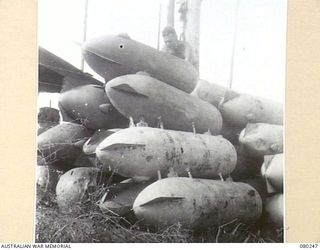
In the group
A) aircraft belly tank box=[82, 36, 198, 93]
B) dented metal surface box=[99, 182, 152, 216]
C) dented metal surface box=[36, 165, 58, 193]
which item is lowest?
dented metal surface box=[99, 182, 152, 216]

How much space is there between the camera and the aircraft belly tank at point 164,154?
3.15 meters

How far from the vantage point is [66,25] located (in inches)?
128

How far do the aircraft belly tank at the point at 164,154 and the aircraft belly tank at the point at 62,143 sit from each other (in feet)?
0.53

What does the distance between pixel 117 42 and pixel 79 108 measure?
18.9 inches

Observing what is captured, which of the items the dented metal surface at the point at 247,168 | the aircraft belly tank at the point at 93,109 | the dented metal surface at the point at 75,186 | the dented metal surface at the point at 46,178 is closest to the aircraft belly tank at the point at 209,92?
the dented metal surface at the point at 247,168

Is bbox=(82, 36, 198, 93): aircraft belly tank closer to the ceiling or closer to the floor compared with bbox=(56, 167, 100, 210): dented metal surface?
closer to the ceiling

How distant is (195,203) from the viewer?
10.5 feet

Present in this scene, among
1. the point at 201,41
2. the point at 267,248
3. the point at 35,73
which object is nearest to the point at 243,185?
the point at 267,248

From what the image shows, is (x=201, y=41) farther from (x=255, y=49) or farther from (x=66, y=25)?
(x=66, y=25)

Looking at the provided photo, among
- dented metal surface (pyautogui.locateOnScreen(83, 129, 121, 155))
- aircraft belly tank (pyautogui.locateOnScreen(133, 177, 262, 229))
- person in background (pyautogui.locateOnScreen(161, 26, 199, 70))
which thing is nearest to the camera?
aircraft belly tank (pyautogui.locateOnScreen(133, 177, 262, 229))

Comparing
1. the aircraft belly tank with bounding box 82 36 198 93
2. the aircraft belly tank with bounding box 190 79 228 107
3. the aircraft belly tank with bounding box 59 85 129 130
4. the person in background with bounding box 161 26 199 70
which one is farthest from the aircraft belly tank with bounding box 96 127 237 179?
the person in background with bounding box 161 26 199 70

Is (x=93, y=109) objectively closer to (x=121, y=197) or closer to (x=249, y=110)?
(x=121, y=197)

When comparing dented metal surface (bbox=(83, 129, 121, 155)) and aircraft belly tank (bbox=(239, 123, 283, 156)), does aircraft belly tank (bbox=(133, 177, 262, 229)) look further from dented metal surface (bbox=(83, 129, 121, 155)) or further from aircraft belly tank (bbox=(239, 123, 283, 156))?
dented metal surface (bbox=(83, 129, 121, 155))

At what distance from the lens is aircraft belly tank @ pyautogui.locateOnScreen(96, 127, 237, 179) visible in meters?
3.15
